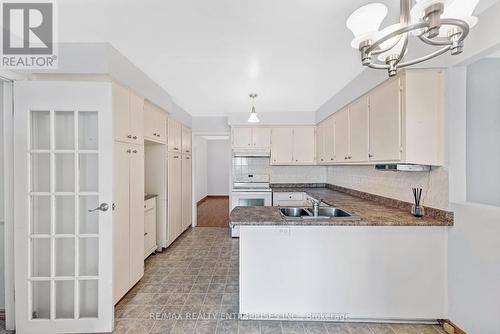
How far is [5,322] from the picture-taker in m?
2.02

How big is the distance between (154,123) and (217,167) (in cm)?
634

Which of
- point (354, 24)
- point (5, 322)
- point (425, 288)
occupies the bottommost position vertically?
point (5, 322)

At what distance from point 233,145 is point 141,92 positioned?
2.20 meters

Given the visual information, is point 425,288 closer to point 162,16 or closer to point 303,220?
point 303,220

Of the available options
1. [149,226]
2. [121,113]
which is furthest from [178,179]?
[121,113]

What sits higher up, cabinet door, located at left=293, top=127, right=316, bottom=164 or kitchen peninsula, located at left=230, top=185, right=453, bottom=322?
cabinet door, located at left=293, top=127, right=316, bottom=164

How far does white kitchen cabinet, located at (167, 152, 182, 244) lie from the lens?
382cm

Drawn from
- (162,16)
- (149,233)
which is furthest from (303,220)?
(149,233)

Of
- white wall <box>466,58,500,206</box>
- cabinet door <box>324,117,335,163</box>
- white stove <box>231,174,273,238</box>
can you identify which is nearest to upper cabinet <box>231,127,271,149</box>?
white stove <box>231,174,273,238</box>

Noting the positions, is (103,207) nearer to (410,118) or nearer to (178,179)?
(178,179)

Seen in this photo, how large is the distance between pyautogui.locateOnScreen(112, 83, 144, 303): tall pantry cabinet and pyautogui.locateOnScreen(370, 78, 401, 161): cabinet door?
8.11 ft

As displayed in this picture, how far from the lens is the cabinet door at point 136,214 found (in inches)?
98.0

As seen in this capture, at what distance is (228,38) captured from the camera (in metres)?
1.93

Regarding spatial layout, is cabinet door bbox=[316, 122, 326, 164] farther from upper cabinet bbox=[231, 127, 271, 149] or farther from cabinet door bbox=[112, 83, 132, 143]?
cabinet door bbox=[112, 83, 132, 143]
